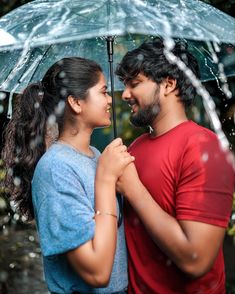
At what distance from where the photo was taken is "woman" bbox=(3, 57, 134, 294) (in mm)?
2498

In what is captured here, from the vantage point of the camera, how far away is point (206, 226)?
2.51 metres

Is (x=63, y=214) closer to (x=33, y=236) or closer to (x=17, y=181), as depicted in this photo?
(x=17, y=181)

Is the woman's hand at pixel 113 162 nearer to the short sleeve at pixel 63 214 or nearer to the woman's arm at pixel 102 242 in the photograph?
the woman's arm at pixel 102 242

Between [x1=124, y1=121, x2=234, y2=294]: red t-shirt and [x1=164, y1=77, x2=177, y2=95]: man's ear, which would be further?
[x1=164, y1=77, x2=177, y2=95]: man's ear

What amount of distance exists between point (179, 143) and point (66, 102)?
53cm

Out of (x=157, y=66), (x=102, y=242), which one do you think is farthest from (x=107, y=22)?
(x=102, y=242)

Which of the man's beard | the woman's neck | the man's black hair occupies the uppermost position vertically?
the man's black hair

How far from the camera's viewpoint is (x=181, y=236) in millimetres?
2516

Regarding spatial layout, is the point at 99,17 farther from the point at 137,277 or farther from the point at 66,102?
the point at 137,277

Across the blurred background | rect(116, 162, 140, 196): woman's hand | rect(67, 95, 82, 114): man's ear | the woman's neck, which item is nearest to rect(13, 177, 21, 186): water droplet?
the woman's neck

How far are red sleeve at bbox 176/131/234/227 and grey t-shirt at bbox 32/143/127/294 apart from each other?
0.38 metres

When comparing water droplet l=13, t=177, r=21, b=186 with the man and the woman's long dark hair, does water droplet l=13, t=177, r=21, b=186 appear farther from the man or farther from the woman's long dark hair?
the man

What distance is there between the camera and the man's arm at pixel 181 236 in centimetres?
251

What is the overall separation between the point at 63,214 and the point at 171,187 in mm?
479
